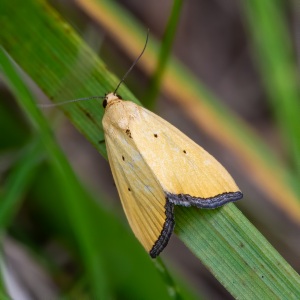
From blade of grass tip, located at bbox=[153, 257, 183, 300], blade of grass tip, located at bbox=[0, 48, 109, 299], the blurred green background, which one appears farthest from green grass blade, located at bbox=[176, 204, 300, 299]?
blade of grass tip, located at bbox=[0, 48, 109, 299]

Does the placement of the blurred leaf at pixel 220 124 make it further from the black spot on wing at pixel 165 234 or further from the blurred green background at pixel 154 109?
the black spot on wing at pixel 165 234

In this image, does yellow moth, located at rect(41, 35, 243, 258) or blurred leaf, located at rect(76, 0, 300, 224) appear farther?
blurred leaf, located at rect(76, 0, 300, 224)

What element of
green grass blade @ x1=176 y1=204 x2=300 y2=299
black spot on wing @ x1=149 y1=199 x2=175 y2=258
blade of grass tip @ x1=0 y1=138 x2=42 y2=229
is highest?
blade of grass tip @ x1=0 y1=138 x2=42 y2=229

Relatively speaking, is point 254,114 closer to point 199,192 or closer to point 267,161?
point 267,161

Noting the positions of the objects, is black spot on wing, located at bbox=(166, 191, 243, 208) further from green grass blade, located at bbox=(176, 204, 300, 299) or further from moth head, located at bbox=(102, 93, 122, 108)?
moth head, located at bbox=(102, 93, 122, 108)

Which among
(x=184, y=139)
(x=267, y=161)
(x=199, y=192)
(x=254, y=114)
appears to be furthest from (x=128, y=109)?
(x=254, y=114)

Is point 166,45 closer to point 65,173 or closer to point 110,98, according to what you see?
point 110,98

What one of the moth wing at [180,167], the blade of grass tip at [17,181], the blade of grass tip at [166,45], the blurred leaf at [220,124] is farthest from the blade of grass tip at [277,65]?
the blade of grass tip at [17,181]
